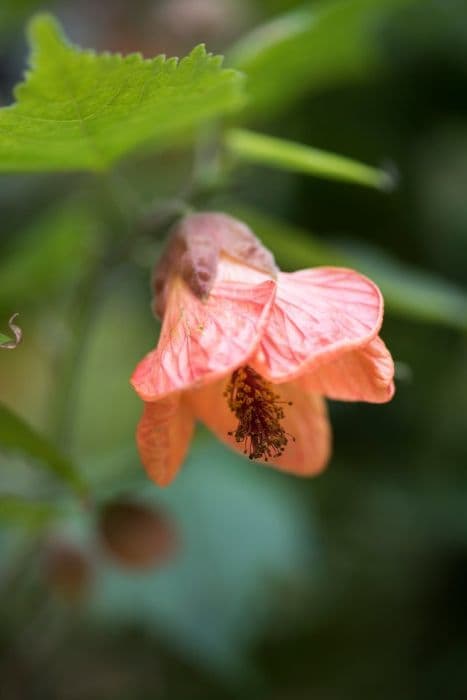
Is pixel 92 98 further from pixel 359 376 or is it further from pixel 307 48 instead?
pixel 307 48

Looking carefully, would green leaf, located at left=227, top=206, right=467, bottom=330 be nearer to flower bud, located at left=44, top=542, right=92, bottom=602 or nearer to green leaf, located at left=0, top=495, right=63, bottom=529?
green leaf, located at left=0, top=495, right=63, bottom=529

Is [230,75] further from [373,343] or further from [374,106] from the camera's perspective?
[374,106]

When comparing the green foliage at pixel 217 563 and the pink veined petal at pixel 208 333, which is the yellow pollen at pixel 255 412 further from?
the green foliage at pixel 217 563

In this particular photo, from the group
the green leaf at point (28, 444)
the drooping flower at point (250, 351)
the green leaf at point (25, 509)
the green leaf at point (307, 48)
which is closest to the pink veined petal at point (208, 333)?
the drooping flower at point (250, 351)

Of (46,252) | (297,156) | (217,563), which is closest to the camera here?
(297,156)

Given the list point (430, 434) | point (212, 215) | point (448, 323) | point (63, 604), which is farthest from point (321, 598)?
point (212, 215)

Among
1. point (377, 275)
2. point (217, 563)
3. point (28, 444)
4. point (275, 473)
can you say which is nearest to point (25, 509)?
point (28, 444)

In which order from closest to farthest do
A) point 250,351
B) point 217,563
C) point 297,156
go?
point 250,351 → point 297,156 → point 217,563
